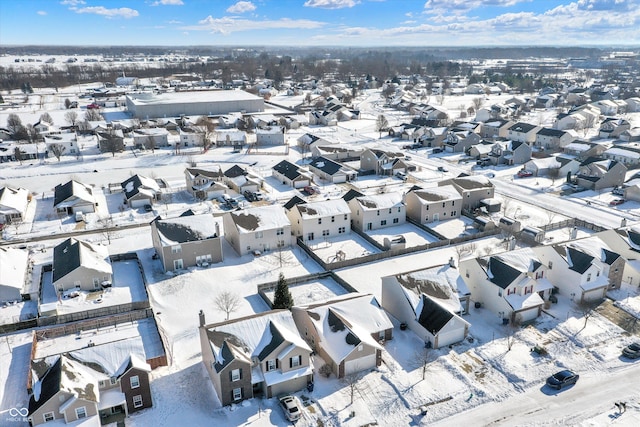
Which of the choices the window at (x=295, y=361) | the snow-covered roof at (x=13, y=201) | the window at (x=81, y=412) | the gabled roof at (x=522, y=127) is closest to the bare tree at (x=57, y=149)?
the snow-covered roof at (x=13, y=201)

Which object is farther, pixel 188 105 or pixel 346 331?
pixel 188 105

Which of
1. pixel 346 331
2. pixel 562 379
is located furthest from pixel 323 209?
pixel 562 379

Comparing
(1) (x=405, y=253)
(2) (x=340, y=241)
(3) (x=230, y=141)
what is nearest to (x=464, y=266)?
(1) (x=405, y=253)

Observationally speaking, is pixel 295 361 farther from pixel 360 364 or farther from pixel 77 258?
pixel 77 258

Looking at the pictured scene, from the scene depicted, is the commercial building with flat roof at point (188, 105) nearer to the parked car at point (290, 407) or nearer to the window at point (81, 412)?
the window at point (81, 412)

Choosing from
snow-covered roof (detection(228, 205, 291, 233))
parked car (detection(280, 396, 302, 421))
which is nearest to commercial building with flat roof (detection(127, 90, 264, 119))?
snow-covered roof (detection(228, 205, 291, 233))
